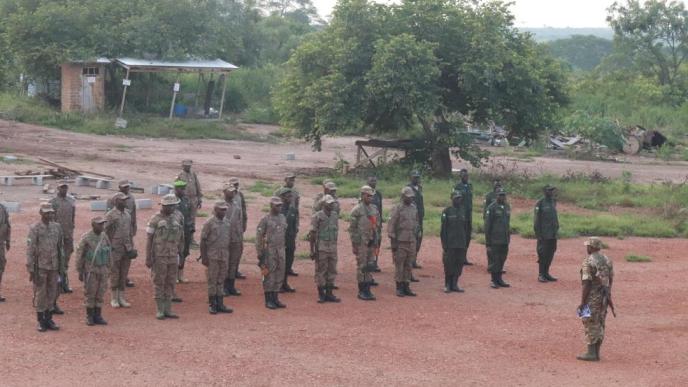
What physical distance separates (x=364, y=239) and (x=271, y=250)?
1552 millimetres

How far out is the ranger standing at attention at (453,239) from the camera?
52.2 ft

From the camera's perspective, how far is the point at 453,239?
15906 millimetres

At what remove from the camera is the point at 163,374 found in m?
11.1

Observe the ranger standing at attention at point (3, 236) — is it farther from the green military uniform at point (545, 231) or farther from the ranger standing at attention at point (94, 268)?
the green military uniform at point (545, 231)

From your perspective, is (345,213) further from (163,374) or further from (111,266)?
A: (163,374)

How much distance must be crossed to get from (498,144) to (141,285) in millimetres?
29730

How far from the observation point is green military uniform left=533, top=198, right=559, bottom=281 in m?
17.2

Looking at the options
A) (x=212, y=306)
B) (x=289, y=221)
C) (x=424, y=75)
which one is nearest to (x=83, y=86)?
(x=424, y=75)

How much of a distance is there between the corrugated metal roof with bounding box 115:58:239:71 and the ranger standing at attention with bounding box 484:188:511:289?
2540 centimetres

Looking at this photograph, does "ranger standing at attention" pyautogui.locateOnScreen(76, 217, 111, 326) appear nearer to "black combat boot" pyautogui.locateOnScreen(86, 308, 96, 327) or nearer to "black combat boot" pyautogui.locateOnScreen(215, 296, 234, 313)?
"black combat boot" pyautogui.locateOnScreen(86, 308, 96, 327)

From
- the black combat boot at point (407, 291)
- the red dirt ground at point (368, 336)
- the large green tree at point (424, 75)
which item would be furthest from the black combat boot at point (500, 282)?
the large green tree at point (424, 75)

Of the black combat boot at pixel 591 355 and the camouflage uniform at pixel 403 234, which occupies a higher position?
the camouflage uniform at pixel 403 234

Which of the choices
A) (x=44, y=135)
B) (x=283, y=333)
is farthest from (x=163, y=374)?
(x=44, y=135)

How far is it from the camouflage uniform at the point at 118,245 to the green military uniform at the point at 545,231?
6994mm
